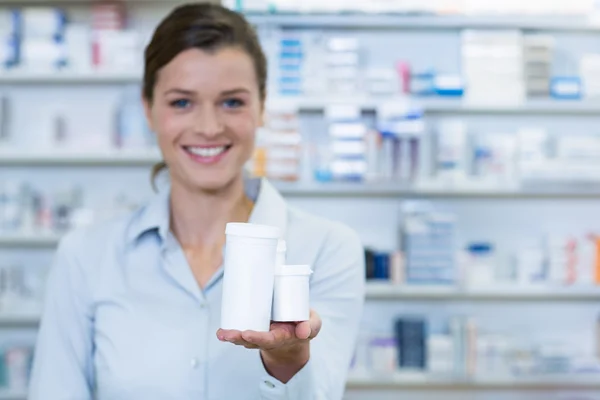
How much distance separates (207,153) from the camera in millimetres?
1352

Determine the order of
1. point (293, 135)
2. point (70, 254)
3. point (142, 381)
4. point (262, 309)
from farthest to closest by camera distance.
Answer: point (293, 135), point (70, 254), point (142, 381), point (262, 309)

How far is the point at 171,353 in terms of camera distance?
1304mm

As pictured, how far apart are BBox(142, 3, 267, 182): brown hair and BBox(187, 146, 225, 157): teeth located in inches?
6.8

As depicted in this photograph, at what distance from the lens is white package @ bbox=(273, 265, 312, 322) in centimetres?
92

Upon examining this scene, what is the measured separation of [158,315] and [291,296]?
486 millimetres

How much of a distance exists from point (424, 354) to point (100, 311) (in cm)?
210

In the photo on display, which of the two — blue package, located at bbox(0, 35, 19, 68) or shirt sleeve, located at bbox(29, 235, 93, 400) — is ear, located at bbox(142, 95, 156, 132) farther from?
blue package, located at bbox(0, 35, 19, 68)

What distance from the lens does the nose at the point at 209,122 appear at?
133 cm

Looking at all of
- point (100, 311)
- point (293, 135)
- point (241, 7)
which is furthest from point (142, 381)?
point (241, 7)

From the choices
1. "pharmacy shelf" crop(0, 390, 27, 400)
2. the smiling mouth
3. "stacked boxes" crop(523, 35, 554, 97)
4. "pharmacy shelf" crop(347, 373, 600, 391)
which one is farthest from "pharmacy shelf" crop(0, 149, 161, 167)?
the smiling mouth

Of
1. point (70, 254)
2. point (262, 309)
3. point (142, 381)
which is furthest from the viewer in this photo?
point (70, 254)

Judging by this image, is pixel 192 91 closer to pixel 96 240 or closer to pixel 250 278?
pixel 96 240

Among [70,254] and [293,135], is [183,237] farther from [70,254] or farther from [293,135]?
[293,135]

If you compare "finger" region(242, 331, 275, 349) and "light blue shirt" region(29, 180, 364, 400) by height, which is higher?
"finger" region(242, 331, 275, 349)
